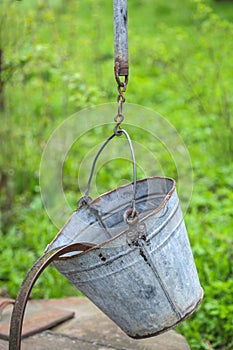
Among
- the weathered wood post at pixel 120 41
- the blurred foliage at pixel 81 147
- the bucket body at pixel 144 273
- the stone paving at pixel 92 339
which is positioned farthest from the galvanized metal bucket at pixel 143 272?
the blurred foliage at pixel 81 147

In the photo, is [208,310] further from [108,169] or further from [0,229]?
[108,169]

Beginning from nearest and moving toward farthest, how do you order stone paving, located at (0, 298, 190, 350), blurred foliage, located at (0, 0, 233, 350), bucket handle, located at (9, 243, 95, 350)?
bucket handle, located at (9, 243, 95, 350)
stone paving, located at (0, 298, 190, 350)
blurred foliage, located at (0, 0, 233, 350)

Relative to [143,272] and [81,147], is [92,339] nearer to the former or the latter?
[143,272]

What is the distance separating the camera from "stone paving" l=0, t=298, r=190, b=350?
2529 millimetres

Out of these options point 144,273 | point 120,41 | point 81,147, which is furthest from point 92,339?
point 81,147

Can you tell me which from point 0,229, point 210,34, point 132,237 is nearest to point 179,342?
point 132,237

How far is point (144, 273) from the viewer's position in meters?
2.08

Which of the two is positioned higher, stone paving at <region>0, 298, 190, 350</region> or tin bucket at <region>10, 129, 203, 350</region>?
tin bucket at <region>10, 129, 203, 350</region>

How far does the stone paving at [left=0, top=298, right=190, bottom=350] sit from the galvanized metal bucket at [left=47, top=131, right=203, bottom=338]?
32 cm

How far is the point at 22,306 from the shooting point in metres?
1.95

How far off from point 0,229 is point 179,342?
2.12 m

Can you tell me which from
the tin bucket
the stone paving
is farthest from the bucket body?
the stone paving

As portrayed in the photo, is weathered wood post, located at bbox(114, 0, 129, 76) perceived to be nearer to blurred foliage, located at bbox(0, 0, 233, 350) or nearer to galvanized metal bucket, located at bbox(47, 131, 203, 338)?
galvanized metal bucket, located at bbox(47, 131, 203, 338)

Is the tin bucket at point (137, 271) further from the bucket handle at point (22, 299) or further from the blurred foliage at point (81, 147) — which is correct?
the blurred foliage at point (81, 147)
